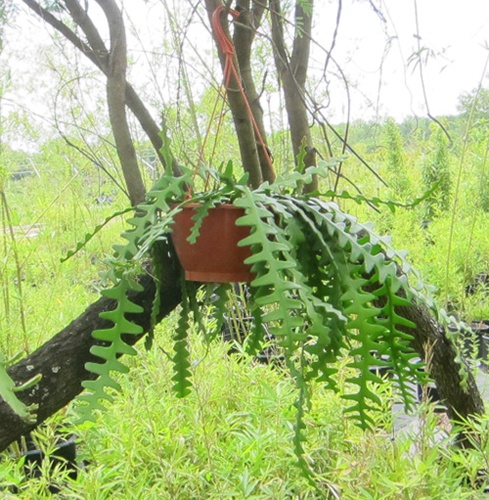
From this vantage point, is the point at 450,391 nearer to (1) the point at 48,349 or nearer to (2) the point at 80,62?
(1) the point at 48,349

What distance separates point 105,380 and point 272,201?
238 mm

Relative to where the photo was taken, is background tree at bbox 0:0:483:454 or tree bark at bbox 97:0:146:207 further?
tree bark at bbox 97:0:146:207

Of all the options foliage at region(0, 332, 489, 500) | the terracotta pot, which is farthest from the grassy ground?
the terracotta pot

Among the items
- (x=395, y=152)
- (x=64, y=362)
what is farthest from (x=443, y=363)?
(x=395, y=152)

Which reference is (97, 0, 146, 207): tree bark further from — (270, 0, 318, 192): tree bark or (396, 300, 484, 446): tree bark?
(396, 300, 484, 446): tree bark

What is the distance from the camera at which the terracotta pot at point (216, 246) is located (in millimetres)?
663

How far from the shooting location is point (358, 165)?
10.0ft

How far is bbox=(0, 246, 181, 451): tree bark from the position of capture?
0.75 meters

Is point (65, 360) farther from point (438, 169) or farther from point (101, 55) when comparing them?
point (438, 169)

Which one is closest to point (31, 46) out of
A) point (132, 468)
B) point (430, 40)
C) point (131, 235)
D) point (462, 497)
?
point (430, 40)

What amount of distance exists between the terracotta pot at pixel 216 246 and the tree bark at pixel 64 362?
84 millimetres

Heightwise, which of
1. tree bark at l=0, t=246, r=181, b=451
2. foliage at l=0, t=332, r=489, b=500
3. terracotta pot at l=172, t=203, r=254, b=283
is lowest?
foliage at l=0, t=332, r=489, b=500

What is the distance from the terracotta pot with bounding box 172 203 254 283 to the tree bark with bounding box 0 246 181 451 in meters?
0.08

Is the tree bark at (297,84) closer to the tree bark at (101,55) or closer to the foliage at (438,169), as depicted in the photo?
the tree bark at (101,55)
